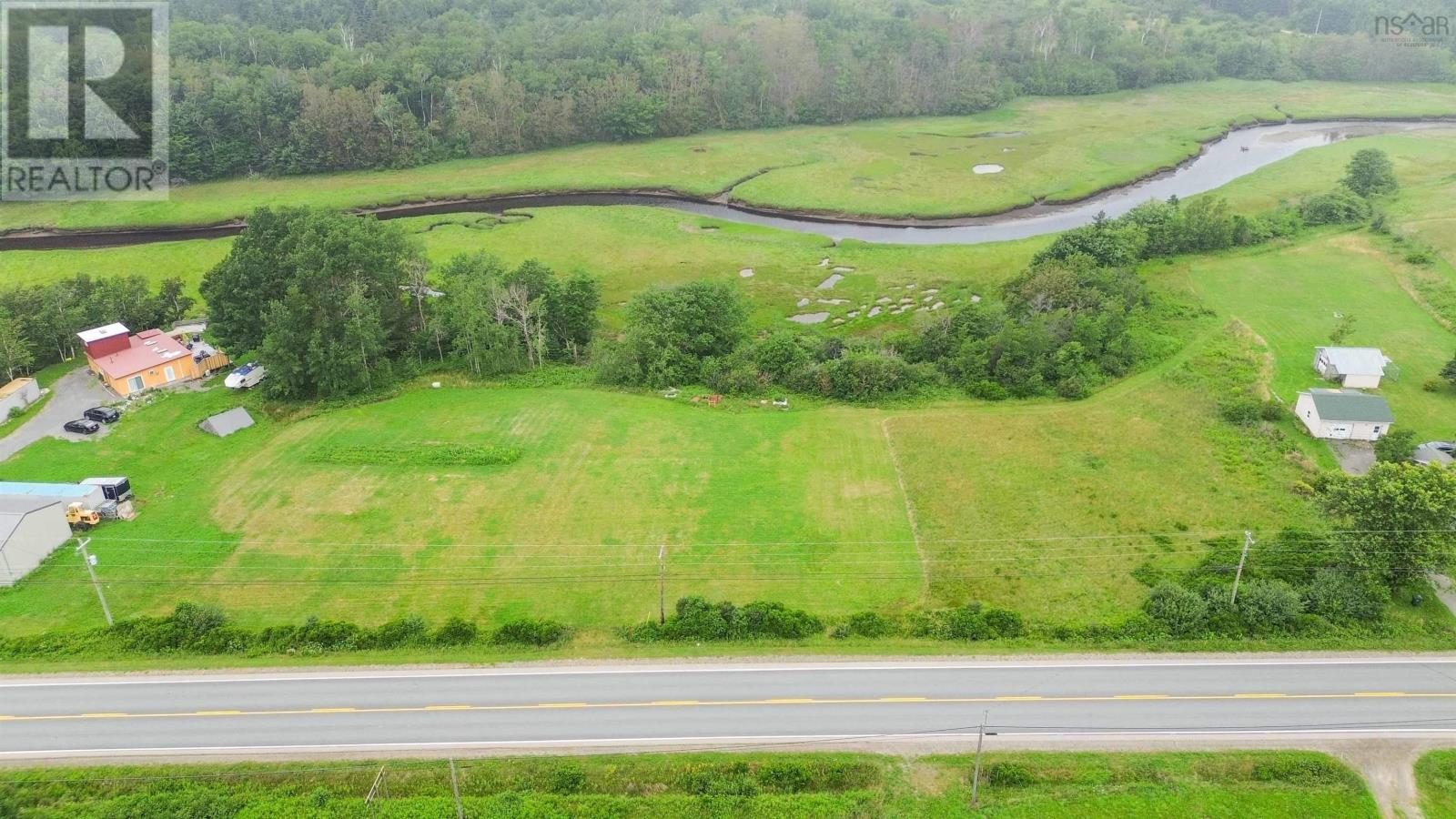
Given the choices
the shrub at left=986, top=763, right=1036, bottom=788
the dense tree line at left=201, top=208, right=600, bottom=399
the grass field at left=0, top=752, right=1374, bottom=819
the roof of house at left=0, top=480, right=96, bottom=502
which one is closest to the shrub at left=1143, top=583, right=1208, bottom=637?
the grass field at left=0, top=752, right=1374, bottom=819

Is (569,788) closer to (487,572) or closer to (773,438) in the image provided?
(487,572)

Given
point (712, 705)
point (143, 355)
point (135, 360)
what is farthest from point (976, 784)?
point (143, 355)

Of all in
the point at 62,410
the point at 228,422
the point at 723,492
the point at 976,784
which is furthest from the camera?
the point at 62,410

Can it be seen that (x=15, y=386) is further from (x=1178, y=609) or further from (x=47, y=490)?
(x=1178, y=609)

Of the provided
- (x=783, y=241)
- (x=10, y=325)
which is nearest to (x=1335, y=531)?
(x=783, y=241)

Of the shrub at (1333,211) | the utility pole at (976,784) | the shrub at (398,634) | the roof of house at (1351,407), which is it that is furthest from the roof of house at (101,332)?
the shrub at (1333,211)
